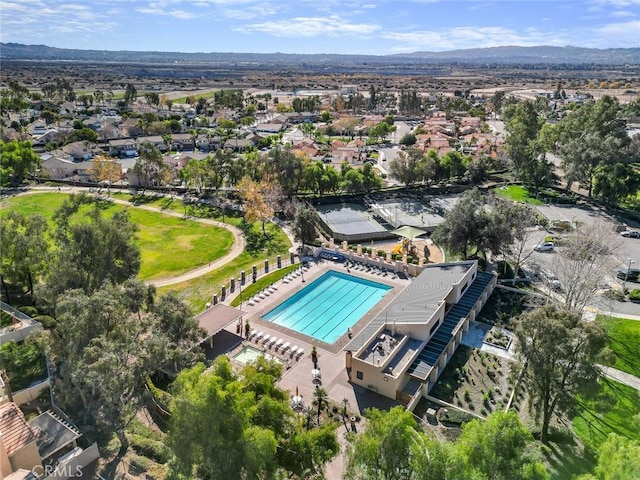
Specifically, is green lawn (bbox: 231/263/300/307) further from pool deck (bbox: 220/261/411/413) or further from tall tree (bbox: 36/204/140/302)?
tall tree (bbox: 36/204/140/302)

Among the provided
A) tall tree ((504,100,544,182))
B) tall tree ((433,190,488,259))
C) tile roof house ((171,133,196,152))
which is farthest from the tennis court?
tile roof house ((171,133,196,152))

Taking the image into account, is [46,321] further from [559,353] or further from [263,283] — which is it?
[559,353]

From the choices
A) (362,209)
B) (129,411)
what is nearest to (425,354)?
(129,411)

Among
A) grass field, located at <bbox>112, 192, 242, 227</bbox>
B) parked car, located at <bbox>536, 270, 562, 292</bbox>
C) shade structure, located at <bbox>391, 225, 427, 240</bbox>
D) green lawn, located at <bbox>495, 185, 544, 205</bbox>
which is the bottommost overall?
grass field, located at <bbox>112, 192, 242, 227</bbox>

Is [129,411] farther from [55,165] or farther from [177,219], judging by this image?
[55,165]

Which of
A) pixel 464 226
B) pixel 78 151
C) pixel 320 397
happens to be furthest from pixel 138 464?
pixel 78 151

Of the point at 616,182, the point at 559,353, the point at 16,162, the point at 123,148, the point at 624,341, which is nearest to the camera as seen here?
the point at 559,353
